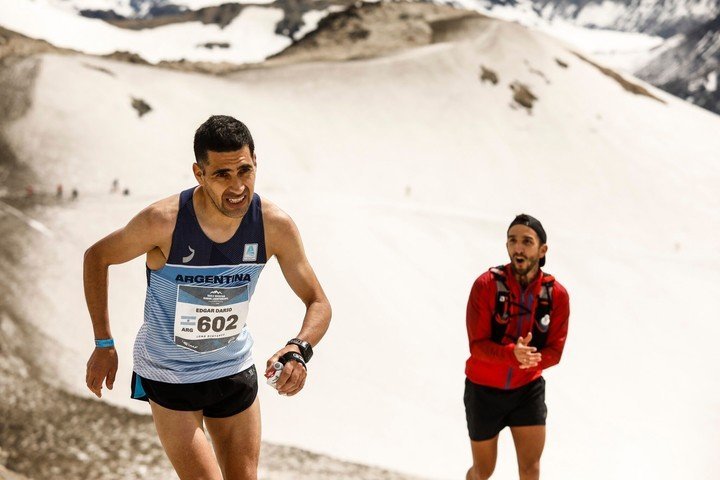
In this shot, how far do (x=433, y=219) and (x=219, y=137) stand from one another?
1389 centimetres

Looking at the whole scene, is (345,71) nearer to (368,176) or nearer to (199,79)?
(199,79)

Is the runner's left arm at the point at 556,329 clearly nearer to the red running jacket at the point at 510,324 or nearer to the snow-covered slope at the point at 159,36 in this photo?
the red running jacket at the point at 510,324

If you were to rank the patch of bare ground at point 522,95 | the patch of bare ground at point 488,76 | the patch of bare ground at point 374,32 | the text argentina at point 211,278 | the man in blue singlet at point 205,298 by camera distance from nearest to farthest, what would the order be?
the man in blue singlet at point 205,298 → the text argentina at point 211,278 → the patch of bare ground at point 522,95 → the patch of bare ground at point 488,76 → the patch of bare ground at point 374,32

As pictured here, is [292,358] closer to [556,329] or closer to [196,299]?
[196,299]

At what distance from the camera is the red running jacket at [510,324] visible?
432 centimetres

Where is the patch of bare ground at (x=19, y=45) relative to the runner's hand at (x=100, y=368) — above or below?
below

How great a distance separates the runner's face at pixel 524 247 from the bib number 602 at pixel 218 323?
1.78m

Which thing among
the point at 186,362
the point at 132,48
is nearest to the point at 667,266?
the point at 186,362

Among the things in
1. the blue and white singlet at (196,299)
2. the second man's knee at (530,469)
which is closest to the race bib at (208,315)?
the blue and white singlet at (196,299)

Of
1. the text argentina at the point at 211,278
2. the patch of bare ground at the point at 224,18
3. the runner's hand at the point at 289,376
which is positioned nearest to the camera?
the runner's hand at the point at 289,376

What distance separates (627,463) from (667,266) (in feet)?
31.4

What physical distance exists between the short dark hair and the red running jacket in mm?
1870

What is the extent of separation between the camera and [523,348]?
4.06 m

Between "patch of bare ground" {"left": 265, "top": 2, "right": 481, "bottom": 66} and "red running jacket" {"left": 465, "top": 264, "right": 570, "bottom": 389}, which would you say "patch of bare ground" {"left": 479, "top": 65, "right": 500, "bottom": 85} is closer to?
"patch of bare ground" {"left": 265, "top": 2, "right": 481, "bottom": 66}
